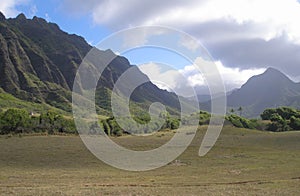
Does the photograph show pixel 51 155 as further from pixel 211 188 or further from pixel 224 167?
pixel 211 188

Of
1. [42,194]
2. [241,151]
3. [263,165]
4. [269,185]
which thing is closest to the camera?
[42,194]

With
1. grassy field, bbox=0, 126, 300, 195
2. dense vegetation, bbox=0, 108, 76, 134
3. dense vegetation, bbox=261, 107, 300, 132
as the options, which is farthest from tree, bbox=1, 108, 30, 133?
dense vegetation, bbox=261, 107, 300, 132

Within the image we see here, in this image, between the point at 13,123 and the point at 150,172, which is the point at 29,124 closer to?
the point at 13,123

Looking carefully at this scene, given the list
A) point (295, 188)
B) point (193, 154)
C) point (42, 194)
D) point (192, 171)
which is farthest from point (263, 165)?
point (42, 194)

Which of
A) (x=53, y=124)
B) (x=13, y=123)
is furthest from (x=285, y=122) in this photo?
(x=13, y=123)

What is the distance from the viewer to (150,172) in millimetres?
43656

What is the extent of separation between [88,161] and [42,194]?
26154 mm

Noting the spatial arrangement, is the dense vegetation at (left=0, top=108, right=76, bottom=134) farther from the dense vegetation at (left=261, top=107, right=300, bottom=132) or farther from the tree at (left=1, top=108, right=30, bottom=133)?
the dense vegetation at (left=261, top=107, right=300, bottom=132)

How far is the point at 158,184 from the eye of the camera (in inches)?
1276

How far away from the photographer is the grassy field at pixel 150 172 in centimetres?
2870

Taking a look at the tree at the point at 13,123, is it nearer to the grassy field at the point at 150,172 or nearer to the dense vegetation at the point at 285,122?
the grassy field at the point at 150,172

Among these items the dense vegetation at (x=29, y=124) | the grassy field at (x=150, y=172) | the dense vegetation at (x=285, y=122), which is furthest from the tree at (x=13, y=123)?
the dense vegetation at (x=285, y=122)

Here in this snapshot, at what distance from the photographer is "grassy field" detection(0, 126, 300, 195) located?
28.7m

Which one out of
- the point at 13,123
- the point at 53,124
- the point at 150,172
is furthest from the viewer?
the point at 53,124
